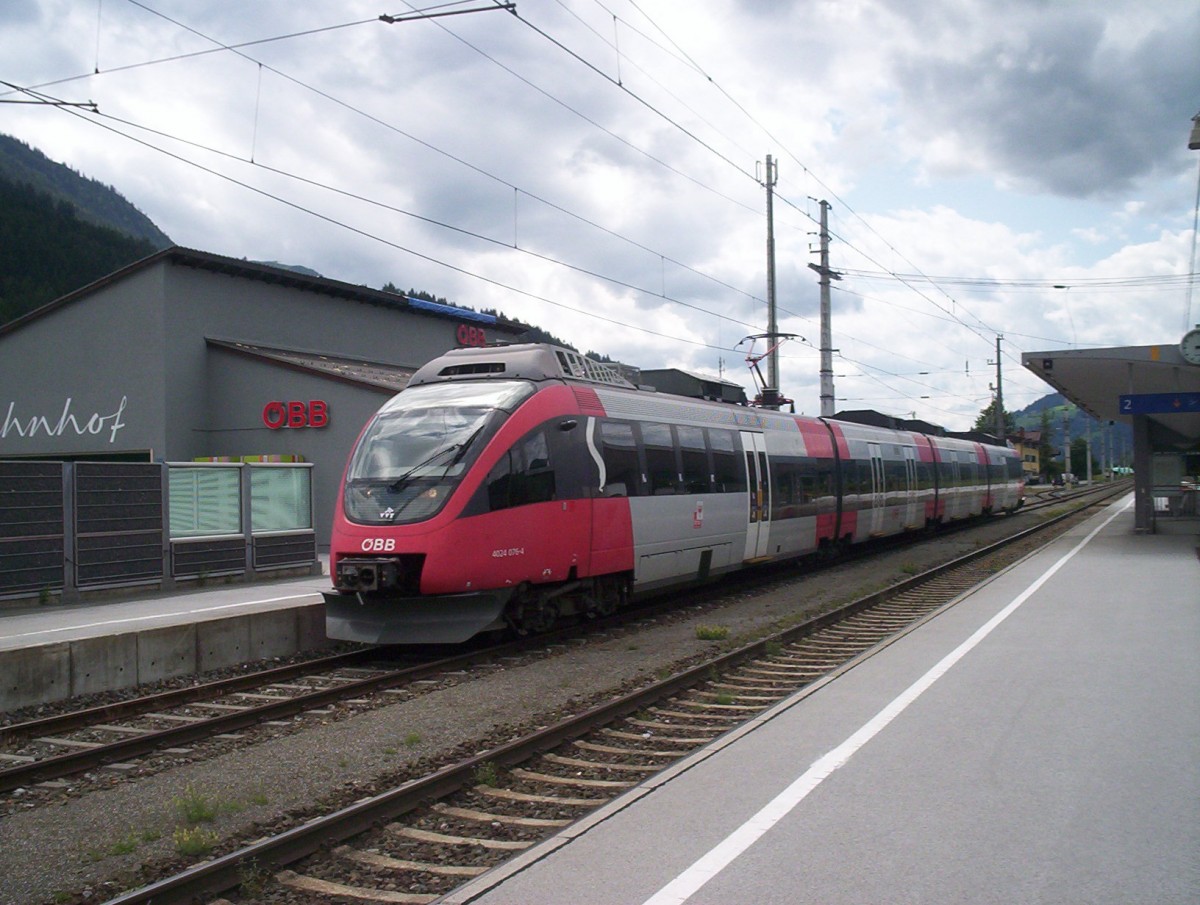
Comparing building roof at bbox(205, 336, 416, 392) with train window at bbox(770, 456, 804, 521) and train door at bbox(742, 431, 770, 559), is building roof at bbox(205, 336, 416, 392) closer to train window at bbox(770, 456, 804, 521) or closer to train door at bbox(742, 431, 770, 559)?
train window at bbox(770, 456, 804, 521)

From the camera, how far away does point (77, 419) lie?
3178 centimetres

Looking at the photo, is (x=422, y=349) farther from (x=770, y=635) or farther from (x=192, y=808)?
(x=192, y=808)

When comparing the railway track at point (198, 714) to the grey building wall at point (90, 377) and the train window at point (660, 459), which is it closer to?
the train window at point (660, 459)

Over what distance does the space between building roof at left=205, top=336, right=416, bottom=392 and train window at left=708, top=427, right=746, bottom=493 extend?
11.9 metres

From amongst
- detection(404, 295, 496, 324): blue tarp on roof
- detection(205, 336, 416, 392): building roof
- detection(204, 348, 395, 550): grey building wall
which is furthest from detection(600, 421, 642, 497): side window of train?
detection(404, 295, 496, 324): blue tarp on roof

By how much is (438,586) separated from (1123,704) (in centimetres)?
647

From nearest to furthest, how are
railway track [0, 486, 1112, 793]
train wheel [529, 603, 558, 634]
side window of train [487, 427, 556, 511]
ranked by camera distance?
railway track [0, 486, 1112, 793] < side window of train [487, 427, 556, 511] < train wheel [529, 603, 558, 634]

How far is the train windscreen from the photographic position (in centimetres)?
1119

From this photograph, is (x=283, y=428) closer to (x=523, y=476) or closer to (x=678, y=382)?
(x=678, y=382)

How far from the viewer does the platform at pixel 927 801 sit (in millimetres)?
4656

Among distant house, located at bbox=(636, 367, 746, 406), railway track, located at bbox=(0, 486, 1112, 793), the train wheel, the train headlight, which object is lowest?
railway track, located at bbox=(0, 486, 1112, 793)

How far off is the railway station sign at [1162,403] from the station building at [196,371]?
19620mm

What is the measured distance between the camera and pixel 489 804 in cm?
639

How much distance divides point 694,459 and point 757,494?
275cm
